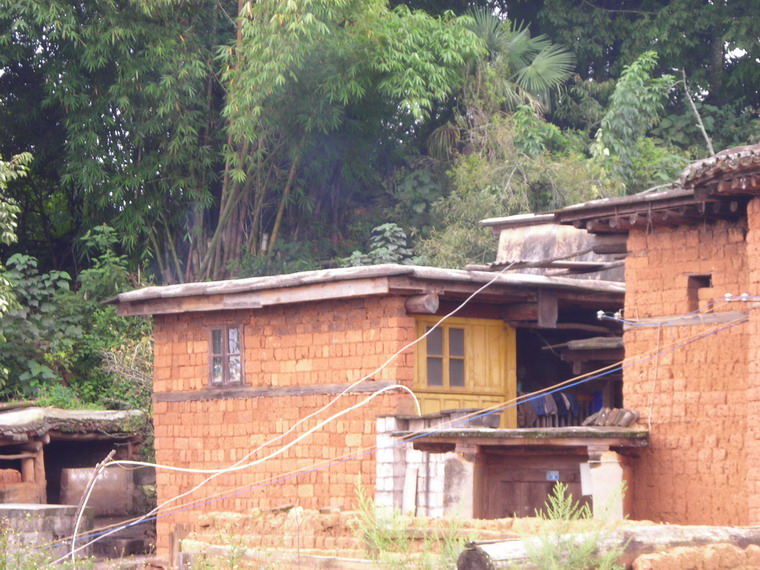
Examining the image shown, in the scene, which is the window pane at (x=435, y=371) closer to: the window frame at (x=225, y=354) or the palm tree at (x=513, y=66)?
the window frame at (x=225, y=354)

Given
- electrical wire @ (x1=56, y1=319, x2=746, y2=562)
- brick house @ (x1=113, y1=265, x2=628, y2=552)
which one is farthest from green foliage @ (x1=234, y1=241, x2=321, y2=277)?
electrical wire @ (x1=56, y1=319, x2=746, y2=562)

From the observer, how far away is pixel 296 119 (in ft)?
80.7

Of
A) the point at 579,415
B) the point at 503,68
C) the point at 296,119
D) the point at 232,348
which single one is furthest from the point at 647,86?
the point at 232,348

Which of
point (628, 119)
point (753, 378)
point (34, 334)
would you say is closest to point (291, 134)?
point (34, 334)

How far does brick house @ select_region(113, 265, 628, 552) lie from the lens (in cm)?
1480

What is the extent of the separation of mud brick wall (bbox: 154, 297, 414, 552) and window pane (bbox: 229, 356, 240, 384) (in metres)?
0.16

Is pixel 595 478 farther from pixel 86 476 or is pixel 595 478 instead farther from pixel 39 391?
pixel 39 391

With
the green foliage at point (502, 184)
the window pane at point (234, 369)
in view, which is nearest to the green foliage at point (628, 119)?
the green foliage at point (502, 184)

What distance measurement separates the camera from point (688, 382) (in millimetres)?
12836

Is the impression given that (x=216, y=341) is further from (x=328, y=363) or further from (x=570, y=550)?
(x=570, y=550)

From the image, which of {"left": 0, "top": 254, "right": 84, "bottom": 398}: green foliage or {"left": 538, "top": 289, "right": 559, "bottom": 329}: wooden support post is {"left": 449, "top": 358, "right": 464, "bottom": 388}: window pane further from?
{"left": 0, "top": 254, "right": 84, "bottom": 398}: green foliage

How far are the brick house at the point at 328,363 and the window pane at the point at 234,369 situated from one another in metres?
0.02

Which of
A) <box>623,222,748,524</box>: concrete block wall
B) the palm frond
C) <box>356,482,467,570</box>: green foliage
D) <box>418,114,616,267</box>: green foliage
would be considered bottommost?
<box>356,482,467,570</box>: green foliage

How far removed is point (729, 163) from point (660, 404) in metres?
2.88
